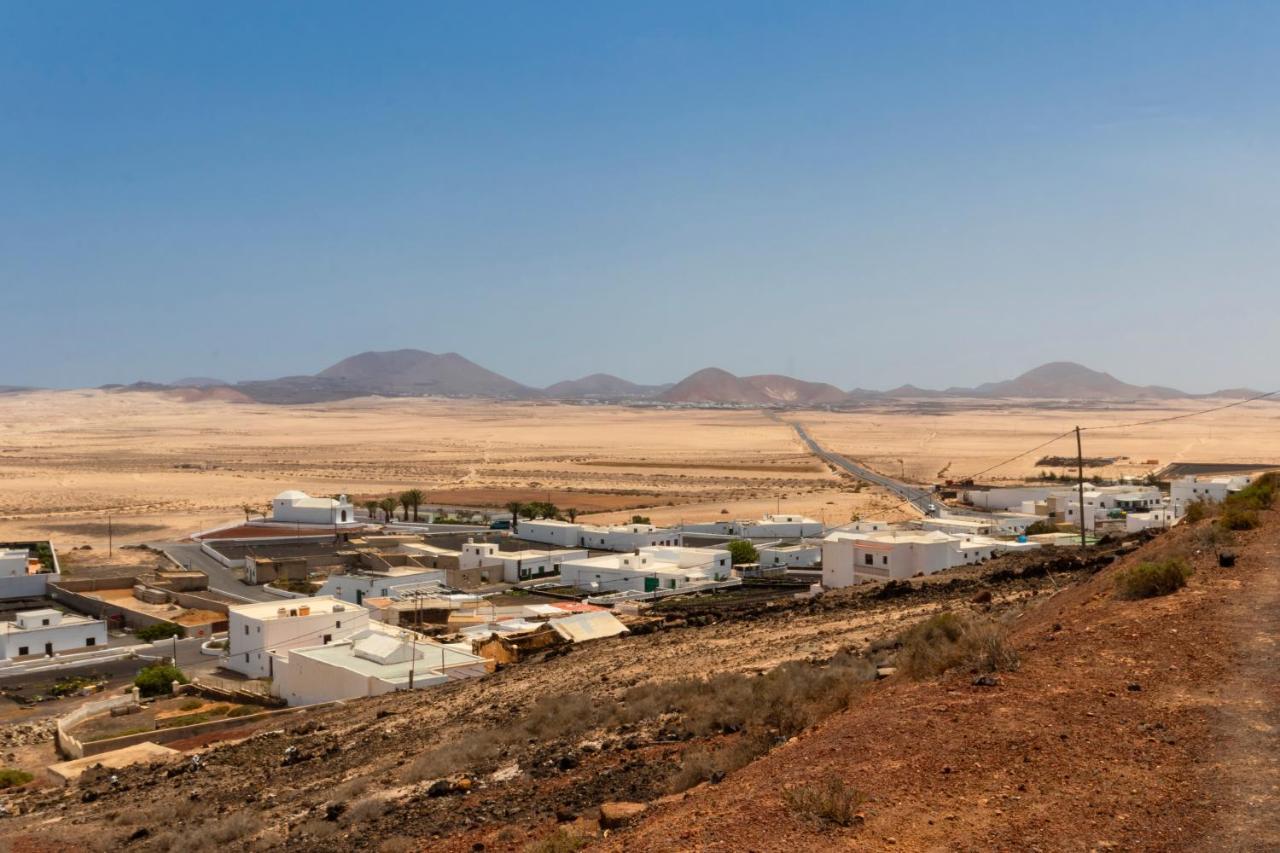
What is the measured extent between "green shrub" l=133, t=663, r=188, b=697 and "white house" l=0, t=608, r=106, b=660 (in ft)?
22.1

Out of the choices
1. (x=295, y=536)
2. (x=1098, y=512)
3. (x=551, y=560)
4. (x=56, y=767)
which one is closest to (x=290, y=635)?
(x=56, y=767)

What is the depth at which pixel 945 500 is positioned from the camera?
65750 mm

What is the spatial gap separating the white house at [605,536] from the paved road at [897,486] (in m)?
15.2

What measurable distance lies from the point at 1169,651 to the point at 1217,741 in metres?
2.25

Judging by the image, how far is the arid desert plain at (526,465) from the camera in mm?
68438

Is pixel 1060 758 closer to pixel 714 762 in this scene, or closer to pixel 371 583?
pixel 714 762

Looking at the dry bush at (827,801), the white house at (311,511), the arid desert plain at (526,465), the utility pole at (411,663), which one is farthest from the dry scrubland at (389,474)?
the dry bush at (827,801)

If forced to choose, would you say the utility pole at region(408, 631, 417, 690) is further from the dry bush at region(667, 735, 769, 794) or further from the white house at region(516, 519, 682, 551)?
the white house at region(516, 519, 682, 551)

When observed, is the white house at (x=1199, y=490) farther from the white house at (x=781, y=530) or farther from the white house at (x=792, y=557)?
the white house at (x=792, y=557)

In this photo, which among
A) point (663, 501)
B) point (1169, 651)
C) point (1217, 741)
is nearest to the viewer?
point (1217, 741)

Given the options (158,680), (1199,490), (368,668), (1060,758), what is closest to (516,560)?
(158,680)

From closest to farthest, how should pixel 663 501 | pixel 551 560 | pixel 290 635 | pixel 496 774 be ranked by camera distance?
pixel 496 774
pixel 290 635
pixel 551 560
pixel 663 501

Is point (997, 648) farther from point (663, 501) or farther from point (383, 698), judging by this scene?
point (663, 501)

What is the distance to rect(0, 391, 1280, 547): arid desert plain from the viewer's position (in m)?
68.4
